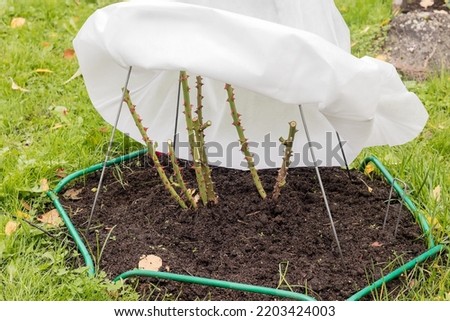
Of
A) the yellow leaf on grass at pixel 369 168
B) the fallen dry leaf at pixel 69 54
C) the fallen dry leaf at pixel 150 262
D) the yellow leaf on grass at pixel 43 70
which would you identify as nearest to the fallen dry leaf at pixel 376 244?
the yellow leaf on grass at pixel 369 168

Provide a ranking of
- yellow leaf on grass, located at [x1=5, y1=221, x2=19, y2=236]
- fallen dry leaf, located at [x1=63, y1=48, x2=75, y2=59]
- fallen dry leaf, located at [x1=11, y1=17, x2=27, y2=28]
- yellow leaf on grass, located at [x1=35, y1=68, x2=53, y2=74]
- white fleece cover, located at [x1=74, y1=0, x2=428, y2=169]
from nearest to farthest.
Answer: white fleece cover, located at [x1=74, y1=0, x2=428, y2=169] → yellow leaf on grass, located at [x1=5, y1=221, x2=19, y2=236] → yellow leaf on grass, located at [x1=35, y1=68, x2=53, y2=74] → fallen dry leaf, located at [x1=63, y1=48, x2=75, y2=59] → fallen dry leaf, located at [x1=11, y1=17, x2=27, y2=28]

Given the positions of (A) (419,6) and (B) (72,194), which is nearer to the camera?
(B) (72,194)

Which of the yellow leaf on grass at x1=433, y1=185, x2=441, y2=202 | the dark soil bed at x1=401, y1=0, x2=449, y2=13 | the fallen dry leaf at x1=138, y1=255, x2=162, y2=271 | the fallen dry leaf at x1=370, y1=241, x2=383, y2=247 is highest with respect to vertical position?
the dark soil bed at x1=401, y1=0, x2=449, y2=13

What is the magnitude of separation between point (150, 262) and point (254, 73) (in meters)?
0.80

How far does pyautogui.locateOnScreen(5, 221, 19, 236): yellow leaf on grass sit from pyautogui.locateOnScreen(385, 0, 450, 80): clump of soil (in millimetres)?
2406

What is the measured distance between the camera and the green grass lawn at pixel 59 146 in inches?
100

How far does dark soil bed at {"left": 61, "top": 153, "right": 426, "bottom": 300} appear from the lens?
8.24 ft

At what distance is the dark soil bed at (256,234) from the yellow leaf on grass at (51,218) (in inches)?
2.2

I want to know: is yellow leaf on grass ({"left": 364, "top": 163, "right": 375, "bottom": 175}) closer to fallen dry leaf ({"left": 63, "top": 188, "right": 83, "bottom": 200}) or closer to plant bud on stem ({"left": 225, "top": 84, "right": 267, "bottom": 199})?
plant bud on stem ({"left": 225, "top": 84, "right": 267, "bottom": 199})

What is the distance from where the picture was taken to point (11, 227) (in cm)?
285

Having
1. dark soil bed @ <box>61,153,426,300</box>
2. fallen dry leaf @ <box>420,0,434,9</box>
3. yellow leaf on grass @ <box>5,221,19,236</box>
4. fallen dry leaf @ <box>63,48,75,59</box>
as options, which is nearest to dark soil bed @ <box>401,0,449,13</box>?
fallen dry leaf @ <box>420,0,434,9</box>

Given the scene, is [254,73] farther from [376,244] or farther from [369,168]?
[369,168]

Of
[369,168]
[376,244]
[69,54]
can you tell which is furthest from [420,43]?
[69,54]

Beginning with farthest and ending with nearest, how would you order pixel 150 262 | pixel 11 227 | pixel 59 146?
pixel 59 146 < pixel 11 227 < pixel 150 262
